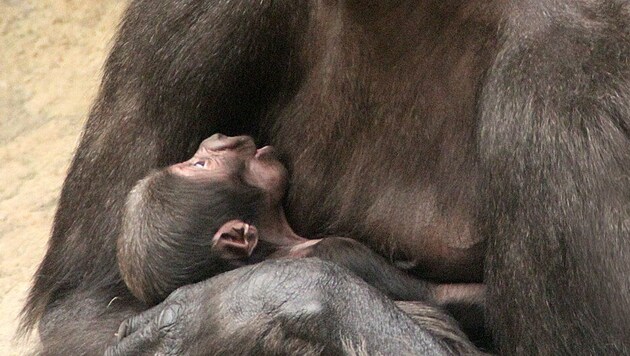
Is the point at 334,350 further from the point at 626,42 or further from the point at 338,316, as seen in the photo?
the point at 626,42

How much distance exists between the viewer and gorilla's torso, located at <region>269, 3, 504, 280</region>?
9.04 feet

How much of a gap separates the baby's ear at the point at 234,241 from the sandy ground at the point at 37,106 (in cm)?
166

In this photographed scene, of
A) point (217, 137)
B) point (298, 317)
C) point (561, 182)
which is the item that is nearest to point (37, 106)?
point (217, 137)

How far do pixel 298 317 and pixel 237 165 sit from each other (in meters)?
0.52

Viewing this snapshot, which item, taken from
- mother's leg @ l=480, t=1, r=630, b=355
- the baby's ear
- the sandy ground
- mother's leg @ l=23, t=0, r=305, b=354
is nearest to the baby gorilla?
the baby's ear

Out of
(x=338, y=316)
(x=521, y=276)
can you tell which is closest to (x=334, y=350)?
(x=338, y=316)

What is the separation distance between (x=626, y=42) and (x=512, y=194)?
354 mm

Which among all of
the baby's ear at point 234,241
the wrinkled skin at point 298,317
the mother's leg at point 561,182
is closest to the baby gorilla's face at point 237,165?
the baby's ear at point 234,241

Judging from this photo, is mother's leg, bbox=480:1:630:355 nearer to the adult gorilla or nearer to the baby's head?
the adult gorilla

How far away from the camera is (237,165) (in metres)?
2.89

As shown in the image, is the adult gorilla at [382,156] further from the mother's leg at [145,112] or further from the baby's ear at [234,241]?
the baby's ear at [234,241]

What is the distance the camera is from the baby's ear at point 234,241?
9.08 ft

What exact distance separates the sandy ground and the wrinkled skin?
1.86 metres

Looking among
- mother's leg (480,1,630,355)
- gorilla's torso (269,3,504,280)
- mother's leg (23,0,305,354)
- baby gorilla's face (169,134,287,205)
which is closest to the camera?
mother's leg (480,1,630,355)
